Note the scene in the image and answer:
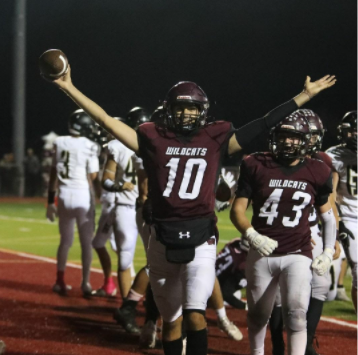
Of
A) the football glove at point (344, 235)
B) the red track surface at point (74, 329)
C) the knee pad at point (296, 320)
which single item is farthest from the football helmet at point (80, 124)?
the knee pad at point (296, 320)

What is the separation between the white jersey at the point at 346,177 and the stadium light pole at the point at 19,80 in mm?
19284

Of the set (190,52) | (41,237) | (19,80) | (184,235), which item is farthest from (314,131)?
(190,52)

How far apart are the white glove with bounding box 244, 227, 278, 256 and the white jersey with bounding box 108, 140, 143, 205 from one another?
2314 mm

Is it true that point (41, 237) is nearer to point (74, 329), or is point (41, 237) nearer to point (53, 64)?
point (74, 329)

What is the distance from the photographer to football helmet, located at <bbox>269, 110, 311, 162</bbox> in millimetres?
4648

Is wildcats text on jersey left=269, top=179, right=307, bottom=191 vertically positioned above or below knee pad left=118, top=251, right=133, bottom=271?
above

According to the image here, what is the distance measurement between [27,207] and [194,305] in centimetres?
1875

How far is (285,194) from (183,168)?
2.47 ft

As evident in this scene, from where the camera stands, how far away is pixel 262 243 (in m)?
4.44

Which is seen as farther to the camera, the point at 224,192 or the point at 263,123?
the point at 224,192

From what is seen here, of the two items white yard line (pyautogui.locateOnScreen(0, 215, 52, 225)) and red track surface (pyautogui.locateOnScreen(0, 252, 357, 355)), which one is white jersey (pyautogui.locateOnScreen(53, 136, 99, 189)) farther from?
white yard line (pyautogui.locateOnScreen(0, 215, 52, 225))

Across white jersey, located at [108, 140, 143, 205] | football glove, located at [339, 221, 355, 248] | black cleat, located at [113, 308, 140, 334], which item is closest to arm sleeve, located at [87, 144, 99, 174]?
white jersey, located at [108, 140, 143, 205]

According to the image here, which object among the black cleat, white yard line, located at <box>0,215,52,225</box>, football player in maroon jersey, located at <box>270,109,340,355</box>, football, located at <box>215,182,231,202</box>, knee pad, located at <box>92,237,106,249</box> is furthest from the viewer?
white yard line, located at <box>0,215,52,225</box>

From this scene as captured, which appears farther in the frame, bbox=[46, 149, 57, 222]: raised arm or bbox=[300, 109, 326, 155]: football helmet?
bbox=[46, 149, 57, 222]: raised arm
